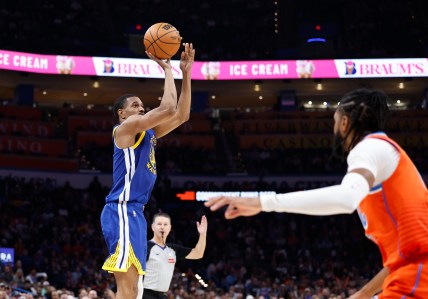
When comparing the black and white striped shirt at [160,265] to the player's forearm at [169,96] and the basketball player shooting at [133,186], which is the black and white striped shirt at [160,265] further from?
the player's forearm at [169,96]

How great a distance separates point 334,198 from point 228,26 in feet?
110

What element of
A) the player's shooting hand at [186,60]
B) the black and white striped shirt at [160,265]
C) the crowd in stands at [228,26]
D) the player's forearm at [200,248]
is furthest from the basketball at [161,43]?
the crowd in stands at [228,26]

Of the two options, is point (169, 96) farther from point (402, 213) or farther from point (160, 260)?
point (402, 213)

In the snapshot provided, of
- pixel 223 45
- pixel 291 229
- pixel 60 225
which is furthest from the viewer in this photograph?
pixel 223 45

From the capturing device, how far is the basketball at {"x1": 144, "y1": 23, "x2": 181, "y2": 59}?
675cm

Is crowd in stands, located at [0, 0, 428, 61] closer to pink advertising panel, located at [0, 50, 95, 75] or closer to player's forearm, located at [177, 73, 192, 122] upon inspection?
pink advertising panel, located at [0, 50, 95, 75]

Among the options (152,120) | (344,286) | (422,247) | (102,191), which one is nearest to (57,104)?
(102,191)

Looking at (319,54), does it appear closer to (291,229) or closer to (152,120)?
(291,229)

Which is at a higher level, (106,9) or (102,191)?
(106,9)

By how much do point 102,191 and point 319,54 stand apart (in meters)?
11.5

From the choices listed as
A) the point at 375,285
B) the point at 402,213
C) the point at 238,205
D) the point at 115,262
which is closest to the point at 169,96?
the point at 115,262

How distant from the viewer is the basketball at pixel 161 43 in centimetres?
675

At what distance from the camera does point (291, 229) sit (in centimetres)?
2700

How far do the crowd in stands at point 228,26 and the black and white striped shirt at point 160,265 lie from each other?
23.1 meters
